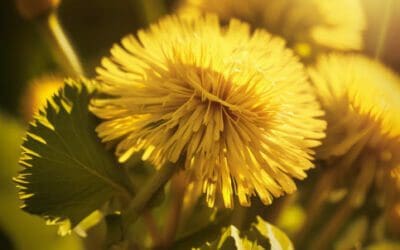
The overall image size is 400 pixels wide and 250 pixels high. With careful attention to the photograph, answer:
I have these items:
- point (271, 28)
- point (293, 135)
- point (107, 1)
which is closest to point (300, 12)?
point (271, 28)

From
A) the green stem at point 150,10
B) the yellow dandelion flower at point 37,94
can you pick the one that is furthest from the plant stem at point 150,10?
the yellow dandelion flower at point 37,94

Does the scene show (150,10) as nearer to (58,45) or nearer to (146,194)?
(58,45)

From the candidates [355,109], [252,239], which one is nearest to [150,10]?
[355,109]

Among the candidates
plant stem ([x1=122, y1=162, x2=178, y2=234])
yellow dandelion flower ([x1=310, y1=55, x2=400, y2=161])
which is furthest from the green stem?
plant stem ([x1=122, y1=162, x2=178, y2=234])

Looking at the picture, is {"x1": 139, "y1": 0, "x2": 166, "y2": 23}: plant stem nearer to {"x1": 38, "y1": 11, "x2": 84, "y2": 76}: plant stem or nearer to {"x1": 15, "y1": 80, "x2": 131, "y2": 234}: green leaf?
{"x1": 38, "y1": 11, "x2": 84, "y2": 76}: plant stem

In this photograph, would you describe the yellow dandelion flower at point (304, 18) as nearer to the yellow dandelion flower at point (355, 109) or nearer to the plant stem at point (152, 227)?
the yellow dandelion flower at point (355, 109)

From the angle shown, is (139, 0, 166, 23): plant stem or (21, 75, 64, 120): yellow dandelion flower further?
(139, 0, 166, 23): plant stem

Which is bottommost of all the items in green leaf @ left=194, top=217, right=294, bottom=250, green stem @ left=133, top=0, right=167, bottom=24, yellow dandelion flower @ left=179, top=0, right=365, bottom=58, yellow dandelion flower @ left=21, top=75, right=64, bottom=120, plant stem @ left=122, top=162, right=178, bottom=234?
green leaf @ left=194, top=217, right=294, bottom=250
